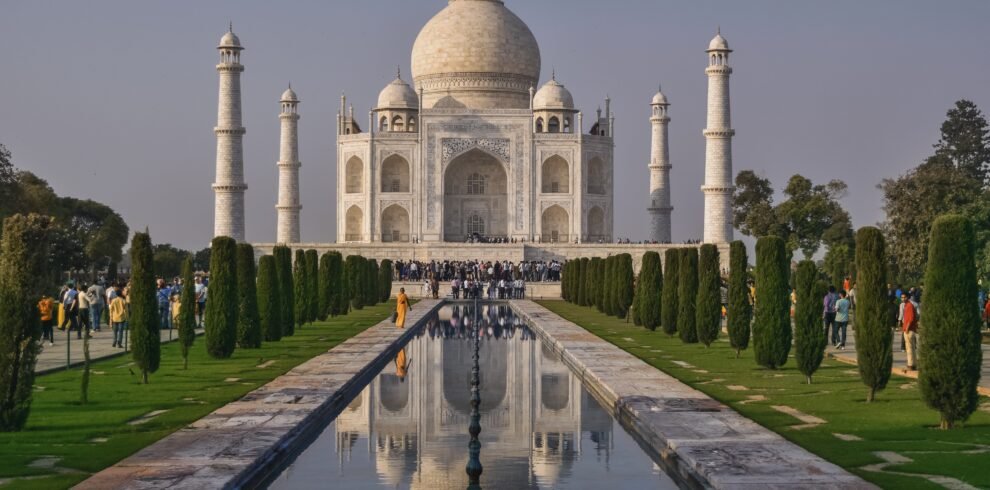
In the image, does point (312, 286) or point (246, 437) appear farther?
point (312, 286)

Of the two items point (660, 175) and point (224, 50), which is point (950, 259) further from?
point (660, 175)

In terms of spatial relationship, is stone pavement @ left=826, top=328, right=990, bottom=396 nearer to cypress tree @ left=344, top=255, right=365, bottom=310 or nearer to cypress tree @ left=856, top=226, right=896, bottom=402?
cypress tree @ left=856, top=226, right=896, bottom=402

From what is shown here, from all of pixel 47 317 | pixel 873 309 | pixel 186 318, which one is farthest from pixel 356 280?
pixel 873 309

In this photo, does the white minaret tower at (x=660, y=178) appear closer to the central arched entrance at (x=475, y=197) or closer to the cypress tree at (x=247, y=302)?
the central arched entrance at (x=475, y=197)

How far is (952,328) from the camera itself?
9.55m

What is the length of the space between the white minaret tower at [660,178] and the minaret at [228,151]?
525 inches

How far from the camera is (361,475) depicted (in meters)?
A: 8.29

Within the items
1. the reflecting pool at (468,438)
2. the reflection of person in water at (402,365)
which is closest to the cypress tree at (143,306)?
the reflecting pool at (468,438)

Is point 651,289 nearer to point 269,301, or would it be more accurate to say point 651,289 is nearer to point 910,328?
point 269,301

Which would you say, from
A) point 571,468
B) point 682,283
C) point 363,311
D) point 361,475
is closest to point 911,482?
point 571,468

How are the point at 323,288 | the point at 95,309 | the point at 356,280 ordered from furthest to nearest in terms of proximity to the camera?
the point at 356,280
the point at 323,288
the point at 95,309

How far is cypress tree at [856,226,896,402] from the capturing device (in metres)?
11.0

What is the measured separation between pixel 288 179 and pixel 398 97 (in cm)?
511

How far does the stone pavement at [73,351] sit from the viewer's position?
48.2 ft
